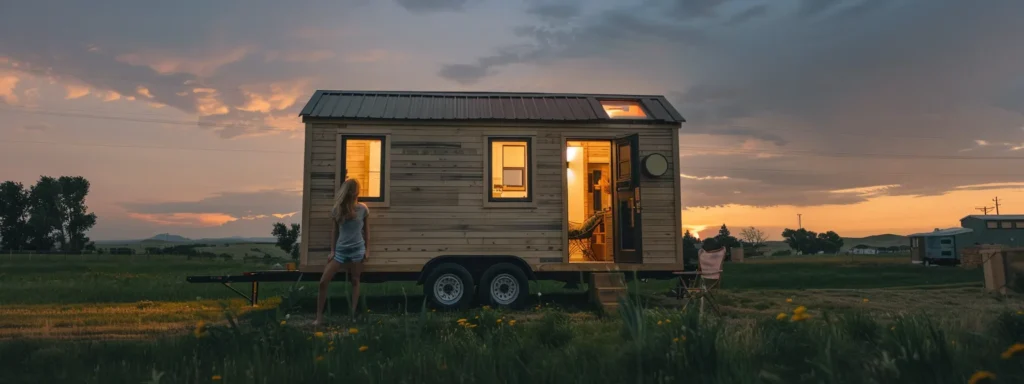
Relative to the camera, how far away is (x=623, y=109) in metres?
9.60

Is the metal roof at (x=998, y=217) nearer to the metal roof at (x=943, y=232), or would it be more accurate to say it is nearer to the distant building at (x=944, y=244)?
the metal roof at (x=943, y=232)

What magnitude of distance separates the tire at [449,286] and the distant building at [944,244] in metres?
34.4

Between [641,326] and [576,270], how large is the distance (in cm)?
635

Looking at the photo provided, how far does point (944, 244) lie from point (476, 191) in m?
36.2

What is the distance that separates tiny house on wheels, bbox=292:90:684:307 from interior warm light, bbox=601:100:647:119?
11 cm

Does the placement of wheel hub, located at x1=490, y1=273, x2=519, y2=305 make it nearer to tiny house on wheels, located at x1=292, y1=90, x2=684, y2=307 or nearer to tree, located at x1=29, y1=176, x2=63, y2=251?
tiny house on wheels, located at x1=292, y1=90, x2=684, y2=307

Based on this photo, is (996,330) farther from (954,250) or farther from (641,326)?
(954,250)

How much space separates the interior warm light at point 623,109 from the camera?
9.35 meters

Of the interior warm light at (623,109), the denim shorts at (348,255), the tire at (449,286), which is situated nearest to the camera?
the denim shorts at (348,255)

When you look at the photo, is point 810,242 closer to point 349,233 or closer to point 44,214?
point 349,233

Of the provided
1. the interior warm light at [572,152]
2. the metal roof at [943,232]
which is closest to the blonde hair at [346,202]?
the interior warm light at [572,152]

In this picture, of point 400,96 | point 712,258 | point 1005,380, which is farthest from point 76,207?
point 1005,380

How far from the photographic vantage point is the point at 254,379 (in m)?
2.56

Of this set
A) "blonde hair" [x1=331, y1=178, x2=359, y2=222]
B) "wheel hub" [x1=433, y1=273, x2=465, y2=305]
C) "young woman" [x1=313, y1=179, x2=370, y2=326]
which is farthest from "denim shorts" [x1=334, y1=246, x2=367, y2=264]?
"wheel hub" [x1=433, y1=273, x2=465, y2=305]
